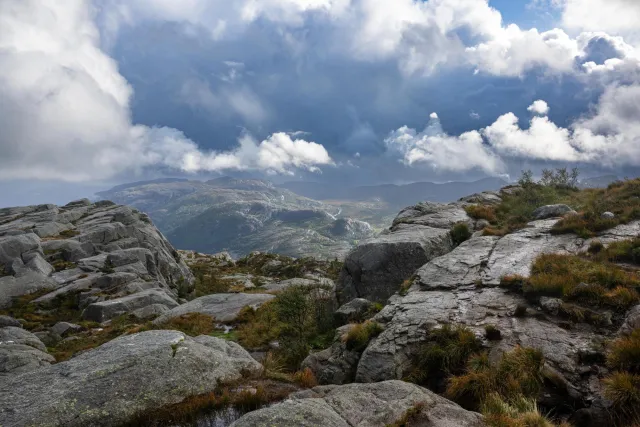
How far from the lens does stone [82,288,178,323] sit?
38.6 meters

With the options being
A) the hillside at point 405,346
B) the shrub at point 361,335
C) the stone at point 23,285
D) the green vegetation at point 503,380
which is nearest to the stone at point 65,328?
the hillside at point 405,346

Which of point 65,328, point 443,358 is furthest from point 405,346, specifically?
point 65,328

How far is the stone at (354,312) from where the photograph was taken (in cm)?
2290

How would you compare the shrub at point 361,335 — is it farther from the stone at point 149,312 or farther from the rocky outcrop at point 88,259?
the rocky outcrop at point 88,259

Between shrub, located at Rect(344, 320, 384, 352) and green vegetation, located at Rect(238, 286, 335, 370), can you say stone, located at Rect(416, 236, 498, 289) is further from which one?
green vegetation, located at Rect(238, 286, 335, 370)

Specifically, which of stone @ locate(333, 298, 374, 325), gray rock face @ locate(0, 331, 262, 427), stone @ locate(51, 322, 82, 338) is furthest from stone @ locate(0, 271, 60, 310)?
stone @ locate(333, 298, 374, 325)

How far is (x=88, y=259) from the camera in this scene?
56000 millimetres

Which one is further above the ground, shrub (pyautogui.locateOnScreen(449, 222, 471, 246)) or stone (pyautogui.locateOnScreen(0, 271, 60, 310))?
shrub (pyautogui.locateOnScreen(449, 222, 471, 246))

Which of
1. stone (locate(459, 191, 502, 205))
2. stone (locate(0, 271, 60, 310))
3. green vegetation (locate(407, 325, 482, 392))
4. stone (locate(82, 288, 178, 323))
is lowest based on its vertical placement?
stone (locate(82, 288, 178, 323))

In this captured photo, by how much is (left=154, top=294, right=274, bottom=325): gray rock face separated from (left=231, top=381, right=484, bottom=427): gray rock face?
2433cm

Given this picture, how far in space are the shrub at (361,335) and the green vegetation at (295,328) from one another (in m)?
4.46

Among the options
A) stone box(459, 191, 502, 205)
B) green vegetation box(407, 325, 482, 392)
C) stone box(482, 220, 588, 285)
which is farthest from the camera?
stone box(459, 191, 502, 205)

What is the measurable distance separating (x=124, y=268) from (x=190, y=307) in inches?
903

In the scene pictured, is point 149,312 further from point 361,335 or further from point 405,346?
point 405,346
